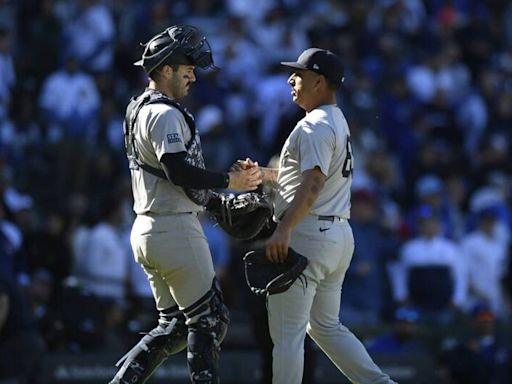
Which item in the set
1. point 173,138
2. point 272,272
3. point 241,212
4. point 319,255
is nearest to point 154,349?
point 272,272

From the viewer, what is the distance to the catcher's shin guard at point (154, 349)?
724cm

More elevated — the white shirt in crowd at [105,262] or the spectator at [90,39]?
the spectator at [90,39]

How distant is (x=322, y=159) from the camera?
7160 mm

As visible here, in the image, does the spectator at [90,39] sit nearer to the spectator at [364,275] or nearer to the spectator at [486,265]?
the spectator at [364,275]

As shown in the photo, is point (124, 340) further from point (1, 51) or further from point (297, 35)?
point (297, 35)

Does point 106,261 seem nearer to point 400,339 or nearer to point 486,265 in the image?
point 400,339

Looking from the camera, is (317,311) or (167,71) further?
(317,311)

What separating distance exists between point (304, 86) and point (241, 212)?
33.9 inches

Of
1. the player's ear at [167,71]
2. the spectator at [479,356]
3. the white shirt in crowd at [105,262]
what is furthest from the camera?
the white shirt in crowd at [105,262]

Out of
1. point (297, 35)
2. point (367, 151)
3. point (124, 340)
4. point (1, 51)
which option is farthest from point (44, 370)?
point (297, 35)

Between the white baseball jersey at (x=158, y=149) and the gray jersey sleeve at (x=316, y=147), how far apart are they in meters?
0.68

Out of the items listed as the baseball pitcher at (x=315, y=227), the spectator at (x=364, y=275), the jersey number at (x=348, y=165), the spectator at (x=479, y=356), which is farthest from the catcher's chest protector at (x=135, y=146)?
the spectator at (x=479, y=356)

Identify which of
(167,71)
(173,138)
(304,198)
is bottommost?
(304,198)

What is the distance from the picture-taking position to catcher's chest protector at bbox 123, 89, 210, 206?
7.20m
